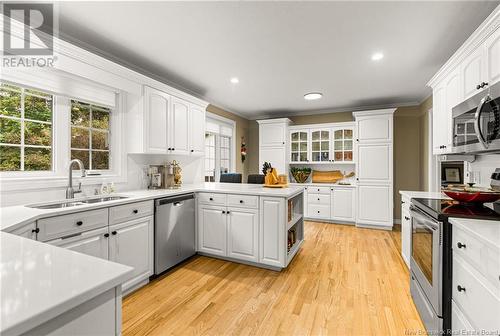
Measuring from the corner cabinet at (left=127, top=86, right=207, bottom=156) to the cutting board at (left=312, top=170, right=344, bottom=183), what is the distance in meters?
2.97

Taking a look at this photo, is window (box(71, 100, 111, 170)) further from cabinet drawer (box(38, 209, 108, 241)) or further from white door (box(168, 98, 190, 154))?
cabinet drawer (box(38, 209, 108, 241))

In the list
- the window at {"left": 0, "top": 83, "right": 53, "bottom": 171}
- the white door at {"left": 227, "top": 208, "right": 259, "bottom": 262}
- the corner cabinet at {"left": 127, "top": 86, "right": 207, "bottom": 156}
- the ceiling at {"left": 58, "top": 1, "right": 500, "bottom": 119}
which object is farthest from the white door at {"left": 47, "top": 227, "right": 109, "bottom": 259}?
the ceiling at {"left": 58, "top": 1, "right": 500, "bottom": 119}

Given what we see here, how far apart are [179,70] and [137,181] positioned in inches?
62.0

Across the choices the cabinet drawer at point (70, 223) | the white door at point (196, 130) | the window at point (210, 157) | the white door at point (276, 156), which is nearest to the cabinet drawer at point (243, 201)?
the white door at point (196, 130)

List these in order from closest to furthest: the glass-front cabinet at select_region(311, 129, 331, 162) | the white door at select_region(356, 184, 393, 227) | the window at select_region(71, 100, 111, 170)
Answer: the window at select_region(71, 100, 111, 170) < the white door at select_region(356, 184, 393, 227) < the glass-front cabinet at select_region(311, 129, 331, 162)

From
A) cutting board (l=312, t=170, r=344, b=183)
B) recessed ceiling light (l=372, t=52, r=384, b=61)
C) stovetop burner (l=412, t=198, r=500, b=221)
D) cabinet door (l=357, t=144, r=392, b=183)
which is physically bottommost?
stovetop burner (l=412, t=198, r=500, b=221)

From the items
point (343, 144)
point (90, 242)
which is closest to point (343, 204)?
point (343, 144)

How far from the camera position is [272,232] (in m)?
2.70

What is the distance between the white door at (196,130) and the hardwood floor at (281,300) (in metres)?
1.65

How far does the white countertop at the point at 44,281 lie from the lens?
50cm

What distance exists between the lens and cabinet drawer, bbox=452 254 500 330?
108 cm

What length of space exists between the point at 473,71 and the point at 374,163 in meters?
2.76

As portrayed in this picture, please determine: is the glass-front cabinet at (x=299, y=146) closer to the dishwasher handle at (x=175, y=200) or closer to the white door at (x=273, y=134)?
the white door at (x=273, y=134)

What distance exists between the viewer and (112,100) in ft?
8.96
